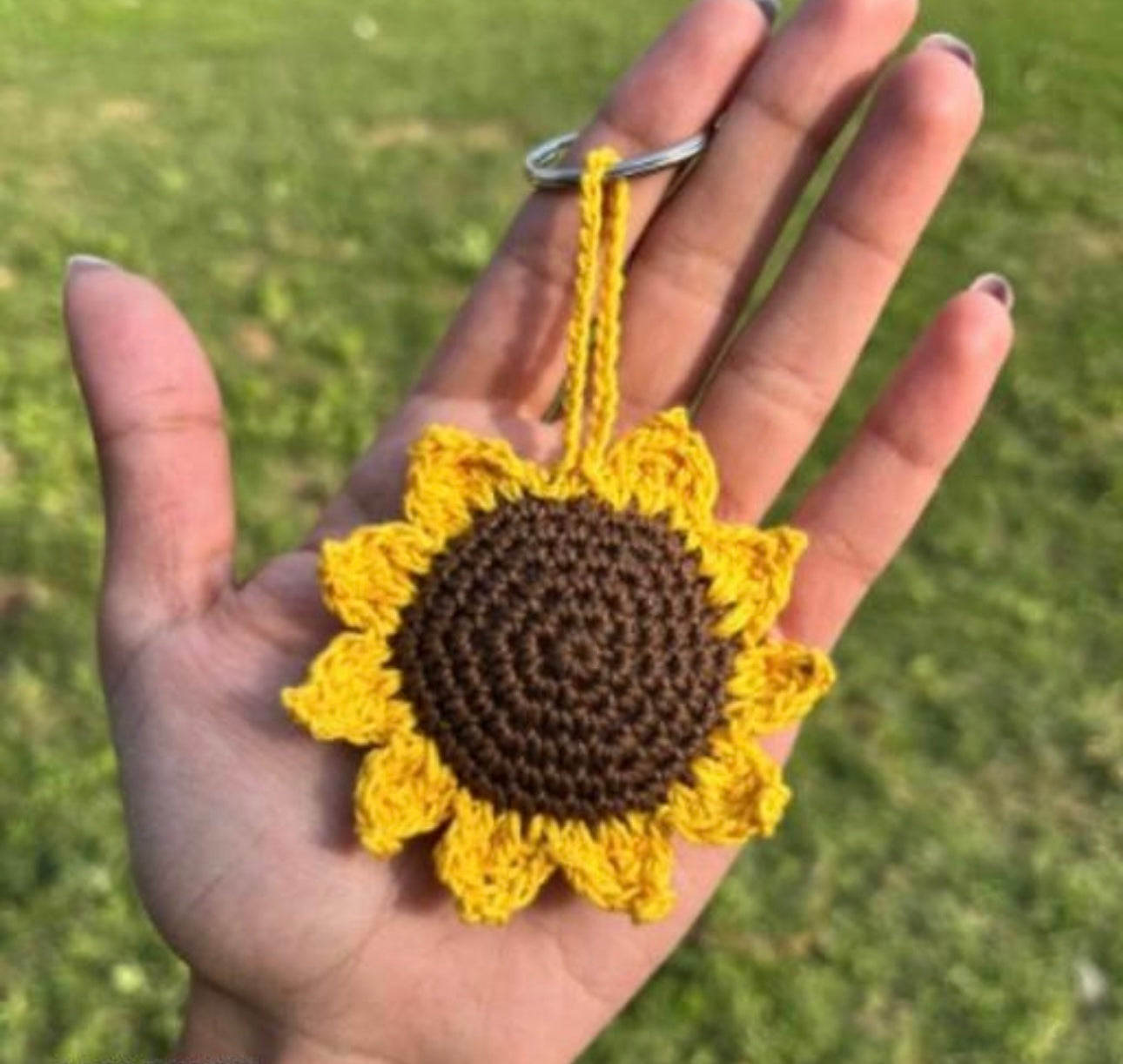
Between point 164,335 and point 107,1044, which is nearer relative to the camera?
point 164,335

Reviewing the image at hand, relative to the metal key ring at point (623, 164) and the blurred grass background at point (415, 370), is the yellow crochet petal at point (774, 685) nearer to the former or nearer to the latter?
the metal key ring at point (623, 164)

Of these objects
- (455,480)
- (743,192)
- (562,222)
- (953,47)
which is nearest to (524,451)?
(455,480)

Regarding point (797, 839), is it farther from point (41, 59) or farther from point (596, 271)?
point (41, 59)

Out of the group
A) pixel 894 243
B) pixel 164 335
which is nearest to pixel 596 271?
pixel 894 243

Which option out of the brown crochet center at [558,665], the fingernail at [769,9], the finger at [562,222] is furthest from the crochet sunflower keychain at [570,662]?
the fingernail at [769,9]

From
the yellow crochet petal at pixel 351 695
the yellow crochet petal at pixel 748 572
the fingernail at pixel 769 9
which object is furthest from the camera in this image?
the fingernail at pixel 769 9

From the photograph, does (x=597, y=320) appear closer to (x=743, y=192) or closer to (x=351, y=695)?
(x=743, y=192)

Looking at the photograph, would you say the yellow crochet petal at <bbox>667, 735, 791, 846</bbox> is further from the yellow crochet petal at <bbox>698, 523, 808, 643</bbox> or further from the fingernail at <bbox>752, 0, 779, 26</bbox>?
the fingernail at <bbox>752, 0, 779, 26</bbox>

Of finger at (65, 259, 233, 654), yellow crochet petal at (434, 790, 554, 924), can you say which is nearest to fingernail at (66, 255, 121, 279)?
finger at (65, 259, 233, 654)
